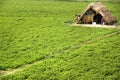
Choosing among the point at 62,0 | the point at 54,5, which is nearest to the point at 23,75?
the point at 54,5

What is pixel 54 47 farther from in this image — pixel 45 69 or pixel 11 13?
pixel 11 13

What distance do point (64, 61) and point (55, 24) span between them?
12.7m

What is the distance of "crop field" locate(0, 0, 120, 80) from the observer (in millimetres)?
18906

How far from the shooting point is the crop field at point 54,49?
18.9 metres

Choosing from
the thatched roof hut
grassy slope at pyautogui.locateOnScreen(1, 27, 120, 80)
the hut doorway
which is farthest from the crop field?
the hut doorway

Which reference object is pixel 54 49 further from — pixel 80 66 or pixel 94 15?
pixel 94 15

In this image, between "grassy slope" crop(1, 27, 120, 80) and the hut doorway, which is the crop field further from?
the hut doorway

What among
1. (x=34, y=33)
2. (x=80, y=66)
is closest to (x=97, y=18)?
(x=34, y=33)

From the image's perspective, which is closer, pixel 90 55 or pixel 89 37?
pixel 90 55

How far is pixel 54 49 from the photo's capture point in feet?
77.7

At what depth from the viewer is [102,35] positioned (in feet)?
90.8

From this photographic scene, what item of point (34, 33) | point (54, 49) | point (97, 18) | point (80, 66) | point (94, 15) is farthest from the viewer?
point (97, 18)

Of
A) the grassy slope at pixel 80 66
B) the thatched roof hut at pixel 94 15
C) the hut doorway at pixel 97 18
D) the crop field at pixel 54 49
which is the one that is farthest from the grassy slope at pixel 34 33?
the hut doorway at pixel 97 18

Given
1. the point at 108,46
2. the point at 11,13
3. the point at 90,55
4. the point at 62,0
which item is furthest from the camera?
the point at 62,0
